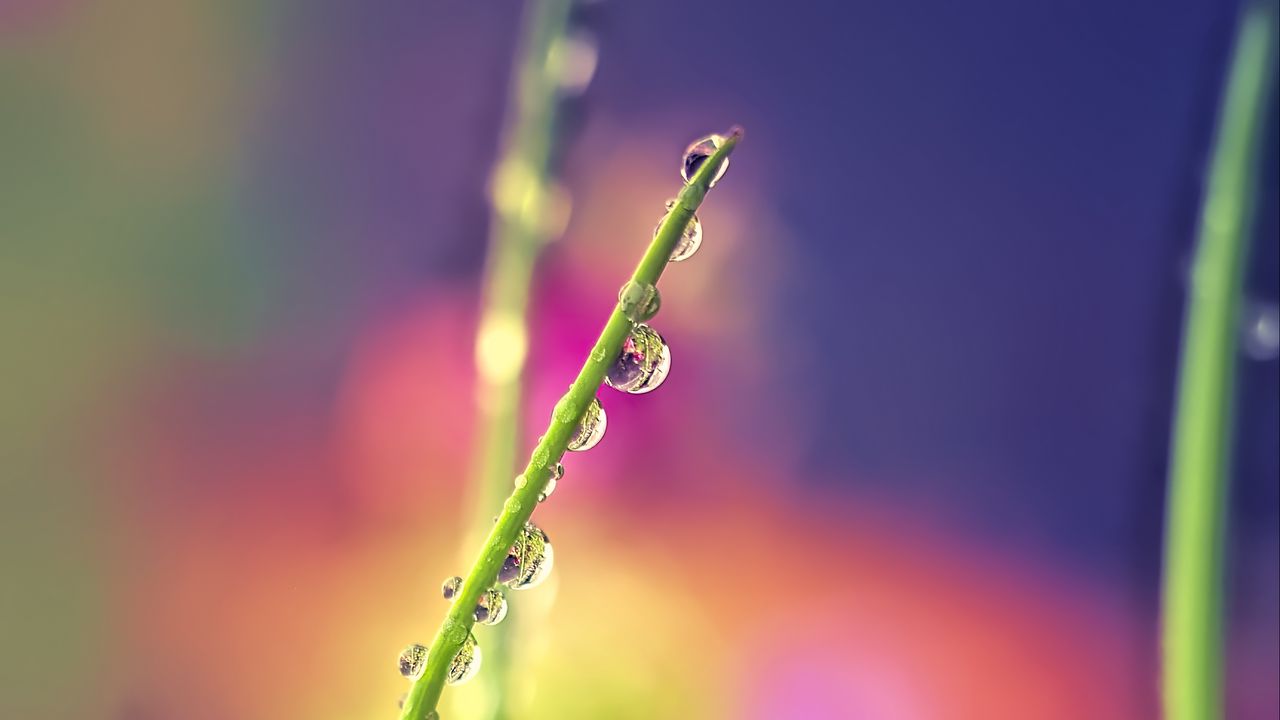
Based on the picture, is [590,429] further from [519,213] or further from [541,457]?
[519,213]

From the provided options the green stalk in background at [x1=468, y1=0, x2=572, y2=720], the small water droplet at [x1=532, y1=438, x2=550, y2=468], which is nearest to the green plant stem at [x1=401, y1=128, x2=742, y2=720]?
the small water droplet at [x1=532, y1=438, x2=550, y2=468]

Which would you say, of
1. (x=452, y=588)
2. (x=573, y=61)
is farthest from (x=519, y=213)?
(x=452, y=588)

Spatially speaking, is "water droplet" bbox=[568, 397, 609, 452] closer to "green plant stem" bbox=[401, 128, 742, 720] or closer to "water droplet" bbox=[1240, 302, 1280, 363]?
"green plant stem" bbox=[401, 128, 742, 720]

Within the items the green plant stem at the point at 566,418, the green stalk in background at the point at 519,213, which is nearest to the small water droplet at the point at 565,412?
the green plant stem at the point at 566,418

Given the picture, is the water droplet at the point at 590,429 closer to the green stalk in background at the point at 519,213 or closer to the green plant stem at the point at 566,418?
the green plant stem at the point at 566,418

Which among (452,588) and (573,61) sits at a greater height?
(573,61)

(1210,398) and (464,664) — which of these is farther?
(1210,398)
